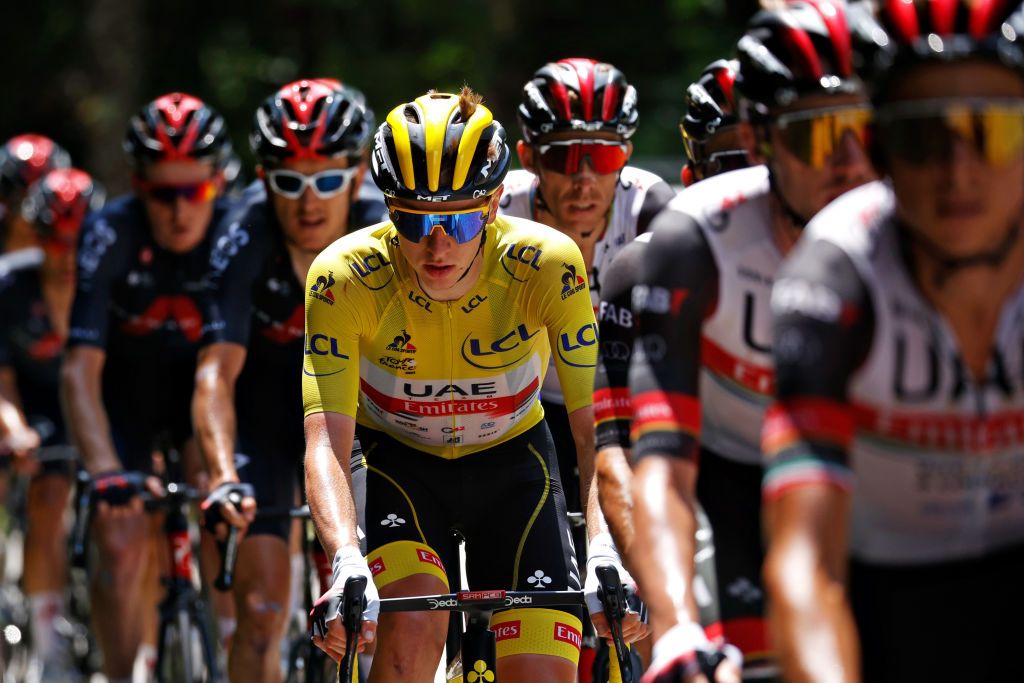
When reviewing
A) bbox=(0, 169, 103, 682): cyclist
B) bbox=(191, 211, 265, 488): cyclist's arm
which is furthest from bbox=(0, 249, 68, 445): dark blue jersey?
bbox=(191, 211, 265, 488): cyclist's arm

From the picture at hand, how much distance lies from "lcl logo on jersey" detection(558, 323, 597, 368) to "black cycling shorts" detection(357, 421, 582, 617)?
0.45 meters

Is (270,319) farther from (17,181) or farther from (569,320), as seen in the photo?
(17,181)

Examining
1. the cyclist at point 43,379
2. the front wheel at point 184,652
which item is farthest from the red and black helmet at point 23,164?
the front wheel at point 184,652

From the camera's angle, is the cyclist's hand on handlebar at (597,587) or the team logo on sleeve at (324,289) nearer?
the cyclist's hand on handlebar at (597,587)

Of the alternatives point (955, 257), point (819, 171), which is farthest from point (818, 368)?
point (819, 171)

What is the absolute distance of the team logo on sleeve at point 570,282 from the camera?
17.5 feet

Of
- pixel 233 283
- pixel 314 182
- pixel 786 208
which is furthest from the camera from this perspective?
pixel 314 182

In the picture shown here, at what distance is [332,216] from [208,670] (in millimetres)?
2084

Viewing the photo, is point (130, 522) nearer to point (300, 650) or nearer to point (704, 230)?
point (300, 650)

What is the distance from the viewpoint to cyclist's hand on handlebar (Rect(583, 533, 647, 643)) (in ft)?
15.5

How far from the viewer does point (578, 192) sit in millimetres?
6629

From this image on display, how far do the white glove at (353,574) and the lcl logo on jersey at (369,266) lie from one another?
90 centimetres

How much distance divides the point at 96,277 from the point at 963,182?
6.09 metres

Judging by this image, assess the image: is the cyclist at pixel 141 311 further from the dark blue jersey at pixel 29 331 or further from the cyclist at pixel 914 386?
the cyclist at pixel 914 386
